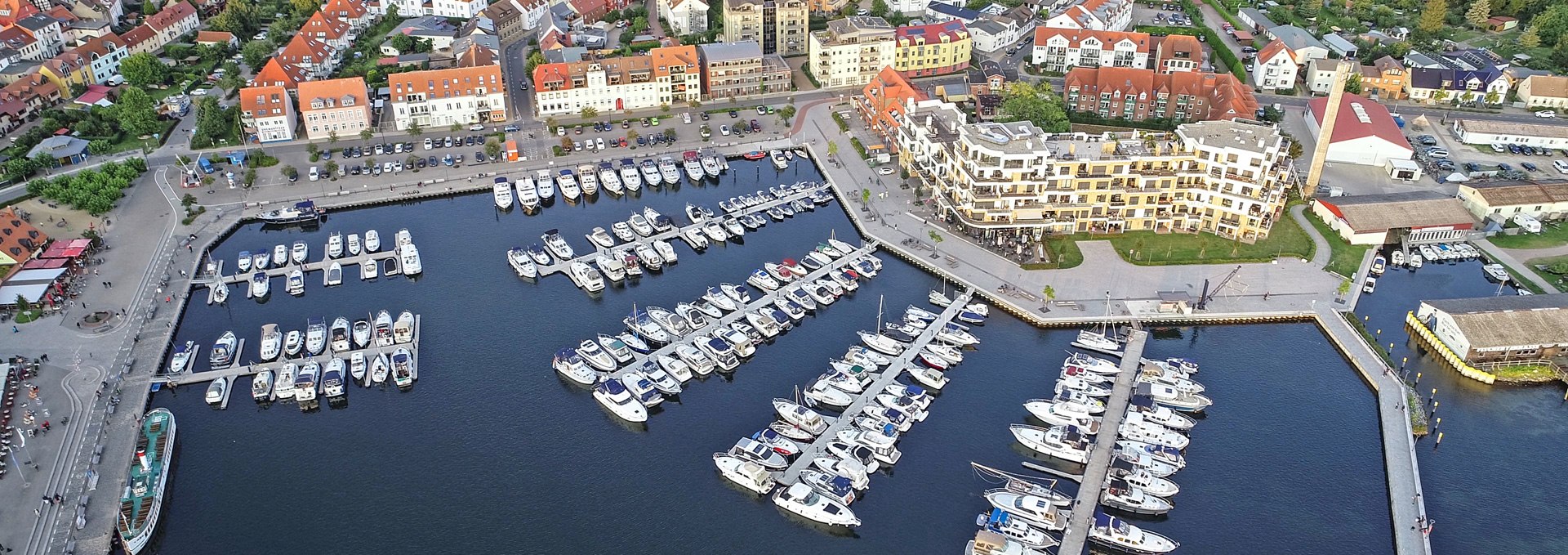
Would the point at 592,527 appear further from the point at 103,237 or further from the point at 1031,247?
the point at 103,237

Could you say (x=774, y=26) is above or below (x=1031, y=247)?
above

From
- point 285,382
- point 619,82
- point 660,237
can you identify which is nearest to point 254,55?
point 619,82

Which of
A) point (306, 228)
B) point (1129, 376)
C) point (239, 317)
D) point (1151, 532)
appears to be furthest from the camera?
point (306, 228)

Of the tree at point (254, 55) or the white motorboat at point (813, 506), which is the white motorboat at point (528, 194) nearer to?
the white motorboat at point (813, 506)

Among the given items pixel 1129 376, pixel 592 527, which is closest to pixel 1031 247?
pixel 1129 376

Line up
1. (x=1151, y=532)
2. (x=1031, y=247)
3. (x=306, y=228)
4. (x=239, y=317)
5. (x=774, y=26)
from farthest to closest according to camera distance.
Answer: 1. (x=774, y=26)
2. (x=306, y=228)
3. (x=1031, y=247)
4. (x=239, y=317)
5. (x=1151, y=532)

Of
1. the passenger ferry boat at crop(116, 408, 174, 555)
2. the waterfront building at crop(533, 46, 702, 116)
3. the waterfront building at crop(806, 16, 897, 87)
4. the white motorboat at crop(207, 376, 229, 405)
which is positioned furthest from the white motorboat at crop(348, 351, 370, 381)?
the waterfront building at crop(806, 16, 897, 87)
